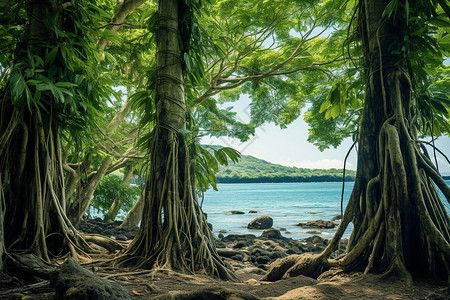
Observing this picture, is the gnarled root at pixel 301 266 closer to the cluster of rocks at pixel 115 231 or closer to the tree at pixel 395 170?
the tree at pixel 395 170

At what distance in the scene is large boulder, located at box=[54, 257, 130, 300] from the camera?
4.04ft

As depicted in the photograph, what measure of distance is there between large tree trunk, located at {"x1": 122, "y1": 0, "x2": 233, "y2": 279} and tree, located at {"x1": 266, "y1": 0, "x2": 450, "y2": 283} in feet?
2.73

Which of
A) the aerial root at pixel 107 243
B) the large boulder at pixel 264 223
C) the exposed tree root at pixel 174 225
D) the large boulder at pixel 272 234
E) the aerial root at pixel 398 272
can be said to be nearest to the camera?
the aerial root at pixel 398 272

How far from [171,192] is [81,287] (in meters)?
1.31

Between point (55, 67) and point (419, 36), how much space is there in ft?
9.43

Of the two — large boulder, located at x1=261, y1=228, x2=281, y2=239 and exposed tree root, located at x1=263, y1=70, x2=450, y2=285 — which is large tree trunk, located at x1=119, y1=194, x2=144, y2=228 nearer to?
large boulder, located at x1=261, y1=228, x2=281, y2=239

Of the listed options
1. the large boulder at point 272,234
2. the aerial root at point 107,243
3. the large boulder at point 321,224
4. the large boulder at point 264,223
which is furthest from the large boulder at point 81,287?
the large boulder at point 321,224

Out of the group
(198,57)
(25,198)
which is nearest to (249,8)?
(198,57)

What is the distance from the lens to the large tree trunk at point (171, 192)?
2420 mm

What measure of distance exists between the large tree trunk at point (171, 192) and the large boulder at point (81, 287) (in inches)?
36.5

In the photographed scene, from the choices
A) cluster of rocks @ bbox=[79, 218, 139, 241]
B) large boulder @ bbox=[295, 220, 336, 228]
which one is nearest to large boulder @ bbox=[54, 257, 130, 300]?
cluster of rocks @ bbox=[79, 218, 139, 241]

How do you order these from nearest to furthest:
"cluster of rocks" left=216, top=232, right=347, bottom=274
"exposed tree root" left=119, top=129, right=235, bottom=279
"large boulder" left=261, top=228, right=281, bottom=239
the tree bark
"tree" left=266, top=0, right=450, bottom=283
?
"tree" left=266, top=0, right=450, bottom=283 < "exposed tree root" left=119, top=129, right=235, bottom=279 < "cluster of rocks" left=216, top=232, right=347, bottom=274 < the tree bark < "large boulder" left=261, top=228, right=281, bottom=239

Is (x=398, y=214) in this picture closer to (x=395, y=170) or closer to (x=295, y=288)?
(x=395, y=170)

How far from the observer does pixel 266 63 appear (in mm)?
6867
